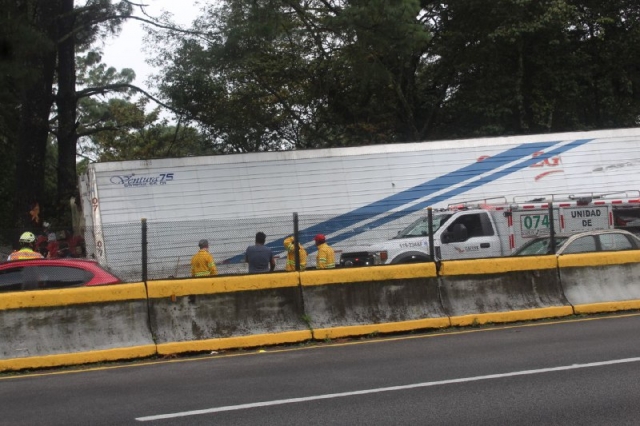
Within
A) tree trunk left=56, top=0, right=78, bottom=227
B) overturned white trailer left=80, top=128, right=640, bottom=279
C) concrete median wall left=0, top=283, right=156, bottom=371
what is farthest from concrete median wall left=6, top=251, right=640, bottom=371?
tree trunk left=56, top=0, right=78, bottom=227

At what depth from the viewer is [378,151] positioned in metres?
21.1

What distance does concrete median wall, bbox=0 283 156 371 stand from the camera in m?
10.0

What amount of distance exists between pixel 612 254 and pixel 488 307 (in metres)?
2.55

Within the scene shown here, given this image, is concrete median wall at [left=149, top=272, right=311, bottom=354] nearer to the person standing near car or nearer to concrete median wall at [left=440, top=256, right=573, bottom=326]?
concrete median wall at [left=440, top=256, right=573, bottom=326]

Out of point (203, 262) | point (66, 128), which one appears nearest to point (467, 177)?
point (203, 262)

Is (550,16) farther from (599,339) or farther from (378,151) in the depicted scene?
(599,339)

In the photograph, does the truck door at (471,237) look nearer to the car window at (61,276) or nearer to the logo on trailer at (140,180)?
the logo on trailer at (140,180)

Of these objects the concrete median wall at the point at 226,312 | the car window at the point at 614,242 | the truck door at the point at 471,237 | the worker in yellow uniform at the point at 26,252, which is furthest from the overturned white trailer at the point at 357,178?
the concrete median wall at the point at 226,312

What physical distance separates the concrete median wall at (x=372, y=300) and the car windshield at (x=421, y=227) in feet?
13.5

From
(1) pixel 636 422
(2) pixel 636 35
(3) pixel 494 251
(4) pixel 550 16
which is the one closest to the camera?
(1) pixel 636 422

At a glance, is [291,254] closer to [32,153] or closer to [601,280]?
[601,280]

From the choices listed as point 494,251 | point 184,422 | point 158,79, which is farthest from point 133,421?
point 158,79

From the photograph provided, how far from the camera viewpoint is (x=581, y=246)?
1398cm

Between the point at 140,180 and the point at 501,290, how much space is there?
10.1m
